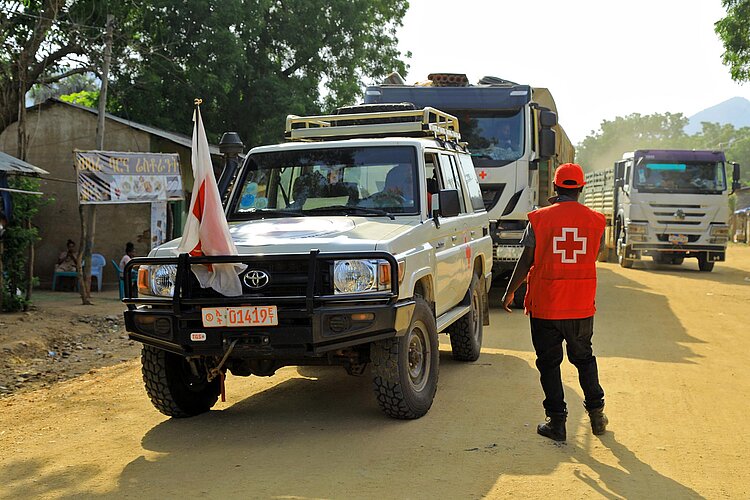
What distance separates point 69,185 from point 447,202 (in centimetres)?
1392

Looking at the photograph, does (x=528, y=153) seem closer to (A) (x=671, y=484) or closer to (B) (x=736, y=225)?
(A) (x=671, y=484)

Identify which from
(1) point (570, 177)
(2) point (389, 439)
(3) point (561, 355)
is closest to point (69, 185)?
(2) point (389, 439)

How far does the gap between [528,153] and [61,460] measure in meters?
8.74

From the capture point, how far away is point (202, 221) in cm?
555

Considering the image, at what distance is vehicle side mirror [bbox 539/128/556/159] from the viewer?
12836mm

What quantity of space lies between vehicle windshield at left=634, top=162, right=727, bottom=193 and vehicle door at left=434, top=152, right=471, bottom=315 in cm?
1408

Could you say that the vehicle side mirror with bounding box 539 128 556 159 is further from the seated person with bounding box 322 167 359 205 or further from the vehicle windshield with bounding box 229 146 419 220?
the seated person with bounding box 322 167 359 205

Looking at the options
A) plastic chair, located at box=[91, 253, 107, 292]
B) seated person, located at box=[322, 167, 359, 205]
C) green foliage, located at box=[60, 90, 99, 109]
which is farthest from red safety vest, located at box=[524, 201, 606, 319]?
green foliage, located at box=[60, 90, 99, 109]

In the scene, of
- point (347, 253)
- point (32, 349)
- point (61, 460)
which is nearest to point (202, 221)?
point (347, 253)

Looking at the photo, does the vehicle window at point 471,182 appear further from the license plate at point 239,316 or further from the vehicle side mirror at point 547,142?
the vehicle side mirror at point 547,142

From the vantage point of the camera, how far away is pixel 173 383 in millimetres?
6180

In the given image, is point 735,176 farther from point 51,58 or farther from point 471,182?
point 51,58

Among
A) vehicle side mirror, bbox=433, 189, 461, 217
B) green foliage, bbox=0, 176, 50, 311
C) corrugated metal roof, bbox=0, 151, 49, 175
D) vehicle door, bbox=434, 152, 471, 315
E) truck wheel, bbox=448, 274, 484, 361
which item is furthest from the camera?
green foliage, bbox=0, 176, 50, 311

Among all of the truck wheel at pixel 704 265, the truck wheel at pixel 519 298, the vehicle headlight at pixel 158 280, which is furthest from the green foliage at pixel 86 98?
the vehicle headlight at pixel 158 280
